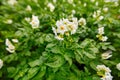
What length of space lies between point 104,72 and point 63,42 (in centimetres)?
42

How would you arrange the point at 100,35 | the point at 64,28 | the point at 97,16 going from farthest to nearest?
the point at 97,16, the point at 100,35, the point at 64,28

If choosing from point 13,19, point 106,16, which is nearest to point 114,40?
point 106,16

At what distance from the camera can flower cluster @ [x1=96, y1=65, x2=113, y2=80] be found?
8.08 feet

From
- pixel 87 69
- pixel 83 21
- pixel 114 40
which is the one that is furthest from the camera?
pixel 114 40

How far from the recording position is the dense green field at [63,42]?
251 centimetres

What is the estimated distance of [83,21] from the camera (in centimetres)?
280

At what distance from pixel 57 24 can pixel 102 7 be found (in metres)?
1.09

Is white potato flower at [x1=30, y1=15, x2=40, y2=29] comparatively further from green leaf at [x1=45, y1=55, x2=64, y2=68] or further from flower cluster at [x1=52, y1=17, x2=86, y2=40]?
green leaf at [x1=45, y1=55, x2=64, y2=68]

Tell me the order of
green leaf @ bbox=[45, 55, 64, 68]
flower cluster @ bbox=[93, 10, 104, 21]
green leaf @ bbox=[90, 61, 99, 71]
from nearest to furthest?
green leaf @ bbox=[45, 55, 64, 68] < green leaf @ bbox=[90, 61, 99, 71] < flower cluster @ bbox=[93, 10, 104, 21]


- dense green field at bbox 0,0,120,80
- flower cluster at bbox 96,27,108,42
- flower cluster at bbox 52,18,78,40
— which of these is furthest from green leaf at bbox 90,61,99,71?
flower cluster at bbox 52,18,78,40

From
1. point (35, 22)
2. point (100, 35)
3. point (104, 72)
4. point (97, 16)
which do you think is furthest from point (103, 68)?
point (35, 22)

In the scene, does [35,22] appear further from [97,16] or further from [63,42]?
[97,16]

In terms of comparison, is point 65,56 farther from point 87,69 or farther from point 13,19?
point 13,19

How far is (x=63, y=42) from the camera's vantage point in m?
2.52
